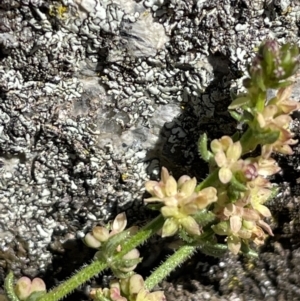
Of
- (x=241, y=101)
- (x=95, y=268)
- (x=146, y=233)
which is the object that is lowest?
(x=95, y=268)

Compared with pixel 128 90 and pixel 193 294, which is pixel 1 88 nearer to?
pixel 128 90

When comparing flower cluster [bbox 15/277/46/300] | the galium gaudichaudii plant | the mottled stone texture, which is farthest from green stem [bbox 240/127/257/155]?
flower cluster [bbox 15/277/46/300]

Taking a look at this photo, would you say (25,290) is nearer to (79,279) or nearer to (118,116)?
(79,279)

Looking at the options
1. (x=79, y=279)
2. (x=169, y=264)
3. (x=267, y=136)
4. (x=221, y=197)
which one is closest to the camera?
(x=267, y=136)

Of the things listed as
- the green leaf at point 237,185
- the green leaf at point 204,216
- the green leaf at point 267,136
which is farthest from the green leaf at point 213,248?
the green leaf at point 267,136

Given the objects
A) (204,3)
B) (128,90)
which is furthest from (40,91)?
(204,3)

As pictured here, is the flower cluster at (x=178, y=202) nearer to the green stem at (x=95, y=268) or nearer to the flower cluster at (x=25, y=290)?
Result: the green stem at (x=95, y=268)

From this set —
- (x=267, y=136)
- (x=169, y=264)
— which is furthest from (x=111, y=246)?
(x=267, y=136)

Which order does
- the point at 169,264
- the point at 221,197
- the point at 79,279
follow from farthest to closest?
the point at 169,264, the point at 79,279, the point at 221,197
